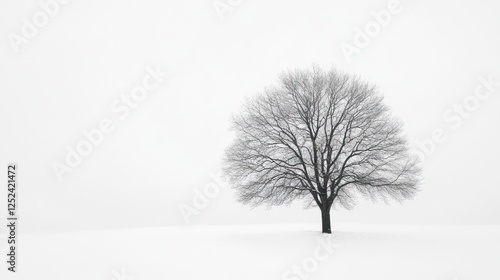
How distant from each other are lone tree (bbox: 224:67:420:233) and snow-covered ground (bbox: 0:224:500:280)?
4.84 metres

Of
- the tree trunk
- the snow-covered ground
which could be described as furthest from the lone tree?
the snow-covered ground

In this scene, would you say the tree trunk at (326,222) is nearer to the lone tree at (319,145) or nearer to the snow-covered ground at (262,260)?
the lone tree at (319,145)

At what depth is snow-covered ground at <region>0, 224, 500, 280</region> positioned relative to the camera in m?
11.4

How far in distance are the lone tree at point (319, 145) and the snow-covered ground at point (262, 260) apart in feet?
15.9

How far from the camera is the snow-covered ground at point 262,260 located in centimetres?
1139

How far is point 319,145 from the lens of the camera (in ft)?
80.4

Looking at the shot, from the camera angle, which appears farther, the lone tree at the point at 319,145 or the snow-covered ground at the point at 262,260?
the lone tree at the point at 319,145

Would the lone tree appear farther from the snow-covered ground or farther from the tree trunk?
the snow-covered ground

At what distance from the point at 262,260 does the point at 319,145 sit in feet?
41.0

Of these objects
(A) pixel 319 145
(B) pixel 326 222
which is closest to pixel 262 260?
(B) pixel 326 222

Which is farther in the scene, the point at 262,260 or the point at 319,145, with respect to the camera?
the point at 319,145

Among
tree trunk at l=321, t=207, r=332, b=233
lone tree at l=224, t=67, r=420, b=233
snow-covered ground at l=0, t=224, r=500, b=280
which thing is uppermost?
lone tree at l=224, t=67, r=420, b=233

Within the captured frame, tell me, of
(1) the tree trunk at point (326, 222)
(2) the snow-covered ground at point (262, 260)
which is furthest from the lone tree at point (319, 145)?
(2) the snow-covered ground at point (262, 260)

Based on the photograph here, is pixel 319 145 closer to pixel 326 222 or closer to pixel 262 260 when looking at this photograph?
pixel 326 222
